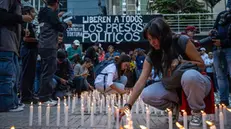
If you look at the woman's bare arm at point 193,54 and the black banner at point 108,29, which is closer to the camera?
the woman's bare arm at point 193,54

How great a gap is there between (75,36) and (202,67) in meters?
13.8

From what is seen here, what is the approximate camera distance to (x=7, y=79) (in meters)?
5.61

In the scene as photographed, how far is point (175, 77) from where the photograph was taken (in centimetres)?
410

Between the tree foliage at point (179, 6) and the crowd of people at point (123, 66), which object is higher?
the tree foliage at point (179, 6)

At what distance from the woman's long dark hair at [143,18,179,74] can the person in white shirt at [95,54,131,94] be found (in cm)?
282

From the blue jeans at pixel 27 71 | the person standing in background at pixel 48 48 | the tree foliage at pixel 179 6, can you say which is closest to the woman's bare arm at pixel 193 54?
the person standing in background at pixel 48 48

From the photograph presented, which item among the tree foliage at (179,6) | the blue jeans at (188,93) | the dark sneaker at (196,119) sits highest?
the tree foliage at (179,6)

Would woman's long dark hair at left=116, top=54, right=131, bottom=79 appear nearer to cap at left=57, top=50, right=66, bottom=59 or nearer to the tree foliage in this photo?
cap at left=57, top=50, right=66, bottom=59

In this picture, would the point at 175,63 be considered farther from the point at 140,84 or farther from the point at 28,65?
the point at 28,65

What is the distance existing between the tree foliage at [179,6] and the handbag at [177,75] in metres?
21.1

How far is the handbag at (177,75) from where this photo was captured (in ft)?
13.4

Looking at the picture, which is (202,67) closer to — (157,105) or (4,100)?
(157,105)

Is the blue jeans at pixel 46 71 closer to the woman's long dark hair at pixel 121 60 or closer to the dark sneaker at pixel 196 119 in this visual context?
Result: the woman's long dark hair at pixel 121 60

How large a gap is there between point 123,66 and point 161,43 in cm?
329
